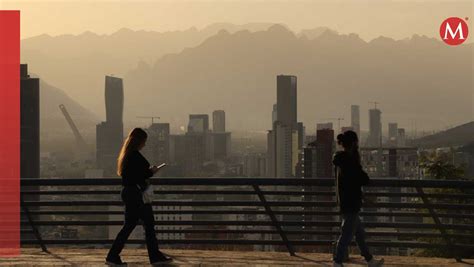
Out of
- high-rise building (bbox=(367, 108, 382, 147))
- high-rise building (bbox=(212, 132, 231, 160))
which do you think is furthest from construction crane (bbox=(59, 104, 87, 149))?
high-rise building (bbox=(367, 108, 382, 147))

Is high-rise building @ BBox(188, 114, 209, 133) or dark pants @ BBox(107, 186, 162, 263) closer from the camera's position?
dark pants @ BBox(107, 186, 162, 263)

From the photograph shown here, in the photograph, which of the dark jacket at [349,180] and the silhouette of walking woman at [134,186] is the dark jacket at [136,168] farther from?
the dark jacket at [349,180]

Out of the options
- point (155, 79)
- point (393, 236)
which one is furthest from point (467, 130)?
point (155, 79)

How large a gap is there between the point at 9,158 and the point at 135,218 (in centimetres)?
3901

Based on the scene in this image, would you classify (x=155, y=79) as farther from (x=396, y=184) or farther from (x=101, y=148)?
(x=396, y=184)

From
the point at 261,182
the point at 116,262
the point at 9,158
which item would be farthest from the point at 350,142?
the point at 9,158

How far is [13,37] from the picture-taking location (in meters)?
53.0

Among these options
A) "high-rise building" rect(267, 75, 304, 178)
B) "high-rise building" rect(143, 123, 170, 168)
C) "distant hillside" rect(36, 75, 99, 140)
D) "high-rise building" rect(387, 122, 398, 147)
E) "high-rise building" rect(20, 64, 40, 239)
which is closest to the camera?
"high-rise building" rect(20, 64, 40, 239)

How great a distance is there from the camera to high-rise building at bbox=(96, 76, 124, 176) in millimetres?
63219

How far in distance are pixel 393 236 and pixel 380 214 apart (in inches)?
14.1

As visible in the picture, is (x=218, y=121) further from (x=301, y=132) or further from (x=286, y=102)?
(x=301, y=132)

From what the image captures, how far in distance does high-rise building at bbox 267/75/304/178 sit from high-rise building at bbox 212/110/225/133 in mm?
5349

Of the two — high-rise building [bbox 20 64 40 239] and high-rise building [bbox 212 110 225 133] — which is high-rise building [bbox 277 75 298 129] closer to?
high-rise building [bbox 212 110 225 133]

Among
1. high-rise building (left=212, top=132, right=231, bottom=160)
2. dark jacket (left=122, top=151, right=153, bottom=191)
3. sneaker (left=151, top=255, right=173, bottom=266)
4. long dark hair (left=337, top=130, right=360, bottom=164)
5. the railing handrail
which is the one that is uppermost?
high-rise building (left=212, top=132, right=231, bottom=160)
